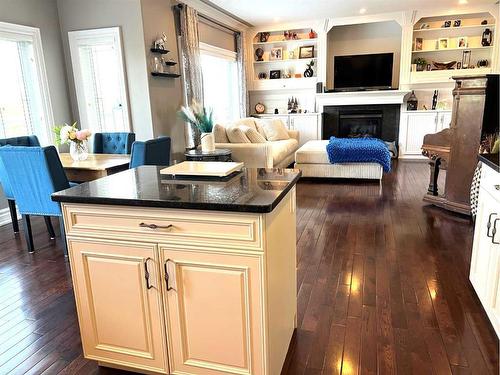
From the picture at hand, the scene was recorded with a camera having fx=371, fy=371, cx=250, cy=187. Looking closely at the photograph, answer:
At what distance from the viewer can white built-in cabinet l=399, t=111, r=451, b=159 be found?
7082 mm

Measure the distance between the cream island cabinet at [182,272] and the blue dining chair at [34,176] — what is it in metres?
1.51

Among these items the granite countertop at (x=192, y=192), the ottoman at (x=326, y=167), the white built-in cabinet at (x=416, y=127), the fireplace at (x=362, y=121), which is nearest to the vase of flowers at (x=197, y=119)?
the ottoman at (x=326, y=167)

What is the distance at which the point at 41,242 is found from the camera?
3580 millimetres

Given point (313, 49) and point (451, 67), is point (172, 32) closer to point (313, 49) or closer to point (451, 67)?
point (313, 49)

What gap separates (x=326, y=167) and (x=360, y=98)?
101 inches

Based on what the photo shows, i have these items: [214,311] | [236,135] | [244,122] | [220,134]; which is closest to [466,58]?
[244,122]

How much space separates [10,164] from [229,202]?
2.55 m

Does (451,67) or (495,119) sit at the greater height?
(451,67)

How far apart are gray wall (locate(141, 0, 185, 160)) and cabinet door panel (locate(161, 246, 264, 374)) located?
378cm

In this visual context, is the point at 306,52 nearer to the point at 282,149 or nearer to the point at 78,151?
the point at 282,149

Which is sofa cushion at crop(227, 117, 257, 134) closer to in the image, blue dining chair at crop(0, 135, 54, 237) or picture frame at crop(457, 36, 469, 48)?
blue dining chair at crop(0, 135, 54, 237)

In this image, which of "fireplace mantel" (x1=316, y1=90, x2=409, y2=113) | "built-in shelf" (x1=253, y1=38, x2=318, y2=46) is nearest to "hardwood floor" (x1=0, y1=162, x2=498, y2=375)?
"fireplace mantel" (x1=316, y1=90, x2=409, y2=113)

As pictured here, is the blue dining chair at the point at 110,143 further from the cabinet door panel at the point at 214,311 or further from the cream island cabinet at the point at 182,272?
the cabinet door panel at the point at 214,311

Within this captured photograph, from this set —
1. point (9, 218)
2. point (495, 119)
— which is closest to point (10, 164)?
point (9, 218)
